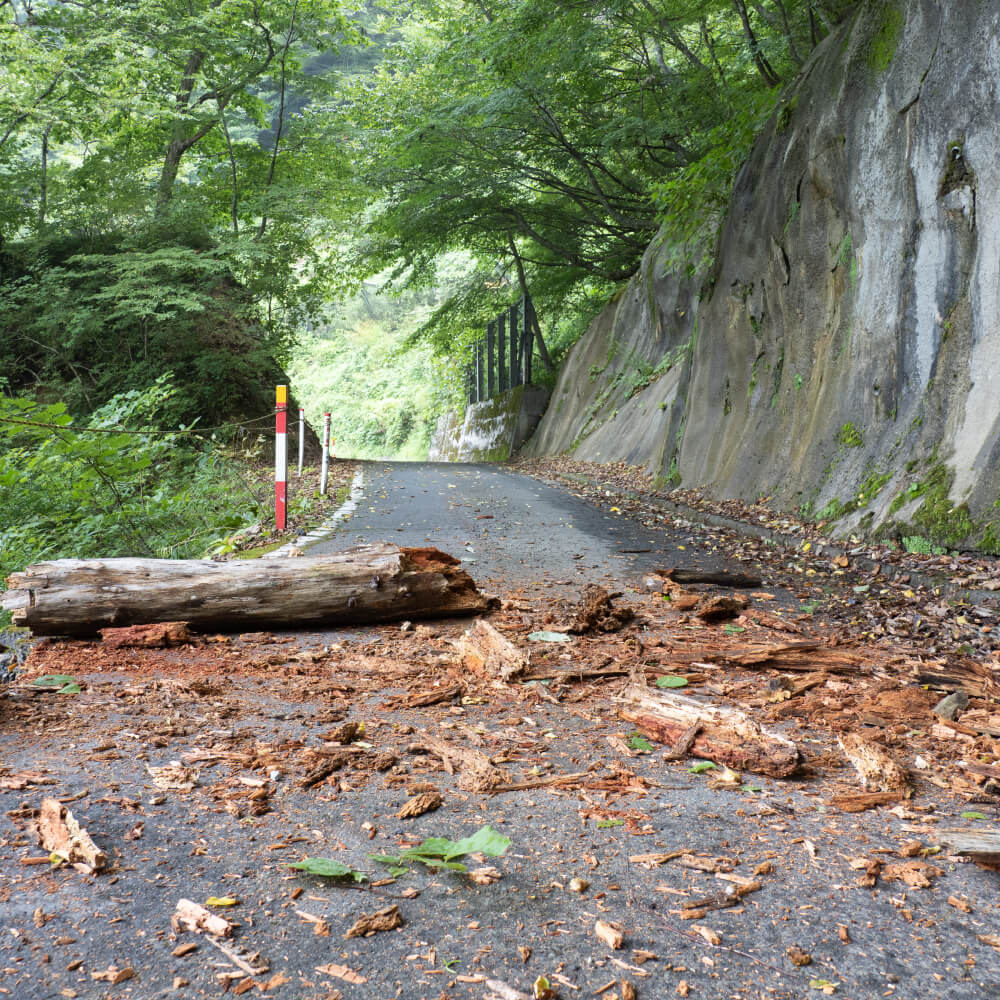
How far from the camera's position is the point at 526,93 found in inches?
676

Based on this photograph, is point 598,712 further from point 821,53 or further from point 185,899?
point 821,53

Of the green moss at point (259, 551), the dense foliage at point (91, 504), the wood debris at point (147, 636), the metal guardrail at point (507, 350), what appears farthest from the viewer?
the metal guardrail at point (507, 350)

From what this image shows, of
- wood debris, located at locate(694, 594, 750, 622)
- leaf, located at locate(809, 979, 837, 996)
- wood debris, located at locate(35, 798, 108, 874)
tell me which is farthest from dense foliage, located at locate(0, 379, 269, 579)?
leaf, located at locate(809, 979, 837, 996)

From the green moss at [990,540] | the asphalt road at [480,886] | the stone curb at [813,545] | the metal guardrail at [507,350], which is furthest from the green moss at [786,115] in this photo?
the metal guardrail at [507,350]

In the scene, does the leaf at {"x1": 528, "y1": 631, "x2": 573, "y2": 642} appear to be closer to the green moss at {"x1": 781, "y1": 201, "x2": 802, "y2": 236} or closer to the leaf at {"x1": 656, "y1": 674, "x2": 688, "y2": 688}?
the leaf at {"x1": 656, "y1": 674, "x2": 688, "y2": 688}

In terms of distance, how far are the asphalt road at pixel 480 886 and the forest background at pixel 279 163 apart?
819 centimetres

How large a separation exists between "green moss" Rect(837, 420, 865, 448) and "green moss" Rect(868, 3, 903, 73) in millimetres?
3803

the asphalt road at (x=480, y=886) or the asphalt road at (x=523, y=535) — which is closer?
the asphalt road at (x=480, y=886)

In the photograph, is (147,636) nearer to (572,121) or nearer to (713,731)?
A: (713,731)

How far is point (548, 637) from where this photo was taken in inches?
197

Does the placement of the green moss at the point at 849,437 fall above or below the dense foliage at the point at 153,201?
below

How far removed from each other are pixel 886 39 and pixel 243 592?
8.79 metres

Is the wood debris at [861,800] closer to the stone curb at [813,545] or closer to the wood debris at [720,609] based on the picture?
the wood debris at [720,609]

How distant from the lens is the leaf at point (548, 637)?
4953 mm
